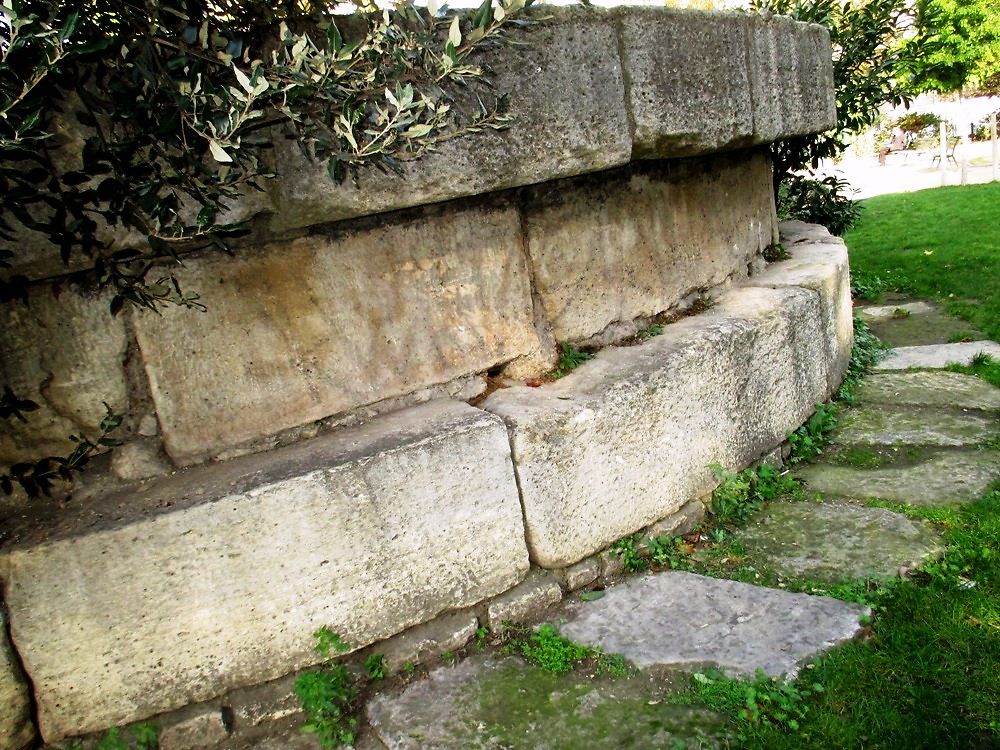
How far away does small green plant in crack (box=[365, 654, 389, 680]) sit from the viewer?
1808 millimetres

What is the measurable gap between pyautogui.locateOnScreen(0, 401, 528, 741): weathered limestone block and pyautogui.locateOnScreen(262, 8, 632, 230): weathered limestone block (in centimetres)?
60

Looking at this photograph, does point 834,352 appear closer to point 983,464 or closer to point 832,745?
point 983,464

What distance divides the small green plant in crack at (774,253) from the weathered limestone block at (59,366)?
289 cm

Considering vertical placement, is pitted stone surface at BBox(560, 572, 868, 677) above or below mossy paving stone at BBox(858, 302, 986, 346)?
below

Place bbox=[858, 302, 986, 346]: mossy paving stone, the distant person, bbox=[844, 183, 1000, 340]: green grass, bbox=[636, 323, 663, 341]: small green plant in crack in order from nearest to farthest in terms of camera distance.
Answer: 1. bbox=[636, 323, 663, 341]: small green plant in crack
2. bbox=[858, 302, 986, 346]: mossy paving stone
3. bbox=[844, 183, 1000, 340]: green grass
4. the distant person

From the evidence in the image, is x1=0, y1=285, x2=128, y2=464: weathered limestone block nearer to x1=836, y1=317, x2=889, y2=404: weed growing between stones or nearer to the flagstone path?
the flagstone path

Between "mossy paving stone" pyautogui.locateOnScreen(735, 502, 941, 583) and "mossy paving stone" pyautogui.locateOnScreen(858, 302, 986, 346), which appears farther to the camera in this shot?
"mossy paving stone" pyautogui.locateOnScreen(858, 302, 986, 346)

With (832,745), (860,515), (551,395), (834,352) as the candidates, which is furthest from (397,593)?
(834,352)

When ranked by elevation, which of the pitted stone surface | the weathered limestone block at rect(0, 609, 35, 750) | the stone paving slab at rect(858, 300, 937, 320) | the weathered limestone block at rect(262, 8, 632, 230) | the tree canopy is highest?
the tree canopy

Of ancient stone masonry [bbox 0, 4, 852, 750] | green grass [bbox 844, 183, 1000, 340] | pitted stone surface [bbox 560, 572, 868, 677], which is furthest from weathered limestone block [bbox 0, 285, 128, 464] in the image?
green grass [bbox 844, 183, 1000, 340]

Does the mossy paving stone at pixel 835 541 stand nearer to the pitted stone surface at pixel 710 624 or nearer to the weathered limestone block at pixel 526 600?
the pitted stone surface at pixel 710 624

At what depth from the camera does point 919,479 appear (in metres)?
2.55

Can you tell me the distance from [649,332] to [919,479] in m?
1.09

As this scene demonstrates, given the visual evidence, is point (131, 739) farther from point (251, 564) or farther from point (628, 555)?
point (628, 555)
